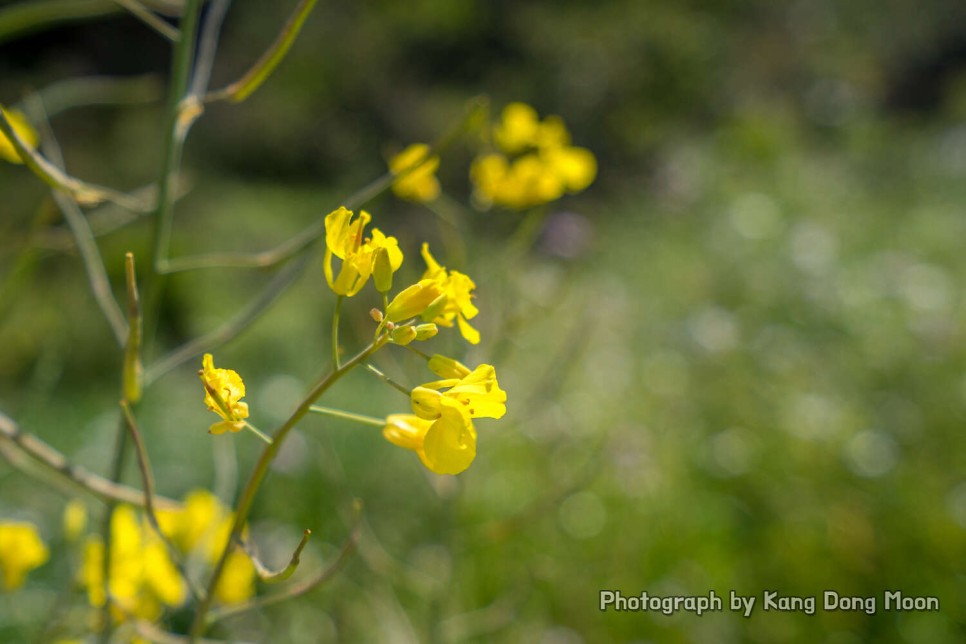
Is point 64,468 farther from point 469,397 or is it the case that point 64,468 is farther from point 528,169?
point 528,169

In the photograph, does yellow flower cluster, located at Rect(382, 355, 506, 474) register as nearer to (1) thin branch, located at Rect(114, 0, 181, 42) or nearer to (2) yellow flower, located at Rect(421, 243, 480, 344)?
(2) yellow flower, located at Rect(421, 243, 480, 344)

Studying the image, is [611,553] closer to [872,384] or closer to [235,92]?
[872,384]

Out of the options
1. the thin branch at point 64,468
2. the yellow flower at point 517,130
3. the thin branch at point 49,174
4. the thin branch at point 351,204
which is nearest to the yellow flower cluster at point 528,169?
the yellow flower at point 517,130

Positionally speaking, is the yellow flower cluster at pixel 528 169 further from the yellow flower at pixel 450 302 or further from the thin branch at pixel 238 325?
the yellow flower at pixel 450 302

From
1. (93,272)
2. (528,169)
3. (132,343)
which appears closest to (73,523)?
(93,272)

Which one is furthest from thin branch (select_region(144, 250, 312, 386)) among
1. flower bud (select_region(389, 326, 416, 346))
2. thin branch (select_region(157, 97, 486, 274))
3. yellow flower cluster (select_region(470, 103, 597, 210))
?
yellow flower cluster (select_region(470, 103, 597, 210))

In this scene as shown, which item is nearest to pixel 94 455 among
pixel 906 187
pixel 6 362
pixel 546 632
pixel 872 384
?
pixel 6 362
